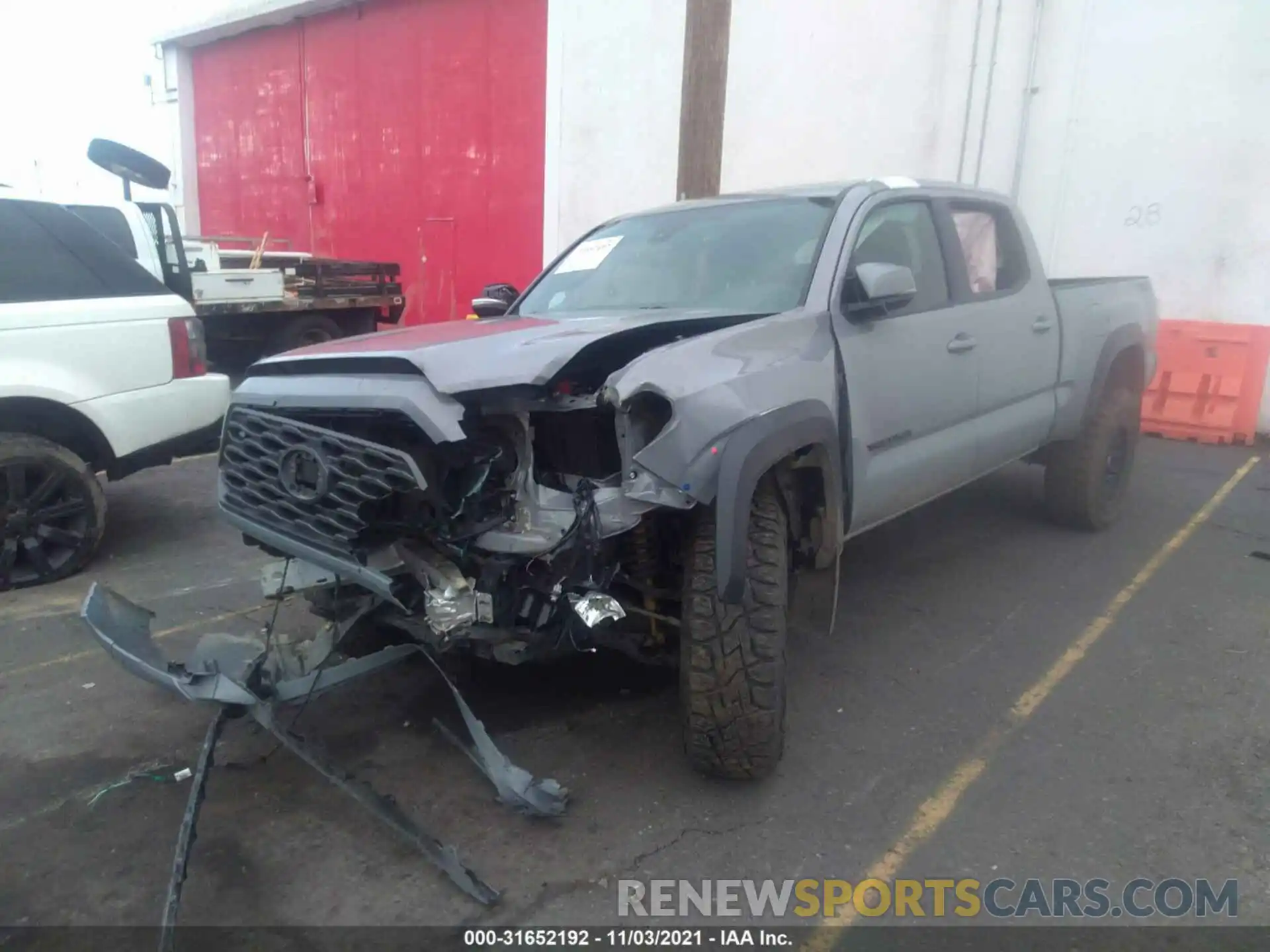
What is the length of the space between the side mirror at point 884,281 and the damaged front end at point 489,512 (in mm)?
1115

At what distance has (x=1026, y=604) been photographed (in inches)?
180

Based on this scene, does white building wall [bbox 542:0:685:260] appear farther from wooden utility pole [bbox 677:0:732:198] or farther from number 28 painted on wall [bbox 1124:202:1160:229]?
number 28 painted on wall [bbox 1124:202:1160:229]

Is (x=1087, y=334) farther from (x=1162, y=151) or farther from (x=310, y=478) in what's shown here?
(x=310, y=478)

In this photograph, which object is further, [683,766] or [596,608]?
[683,766]

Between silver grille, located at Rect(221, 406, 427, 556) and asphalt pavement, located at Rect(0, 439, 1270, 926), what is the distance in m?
0.83

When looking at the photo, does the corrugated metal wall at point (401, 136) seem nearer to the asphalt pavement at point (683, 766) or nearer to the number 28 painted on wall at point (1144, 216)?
the number 28 painted on wall at point (1144, 216)

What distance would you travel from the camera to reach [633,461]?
271cm

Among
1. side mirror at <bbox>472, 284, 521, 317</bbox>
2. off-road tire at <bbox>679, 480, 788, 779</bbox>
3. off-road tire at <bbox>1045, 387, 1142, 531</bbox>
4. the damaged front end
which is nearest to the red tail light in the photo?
side mirror at <bbox>472, 284, 521, 317</bbox>

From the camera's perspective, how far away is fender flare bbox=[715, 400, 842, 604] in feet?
8.72

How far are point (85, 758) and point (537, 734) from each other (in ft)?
4.94

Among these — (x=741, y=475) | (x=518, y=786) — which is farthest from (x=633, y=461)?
(x=518, y=786)

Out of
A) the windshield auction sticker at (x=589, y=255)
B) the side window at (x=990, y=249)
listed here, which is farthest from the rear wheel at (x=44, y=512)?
the side window at (x=990, y=249)

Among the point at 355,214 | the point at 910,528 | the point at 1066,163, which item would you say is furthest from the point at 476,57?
the point at 910,528

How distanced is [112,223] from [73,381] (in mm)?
1312
